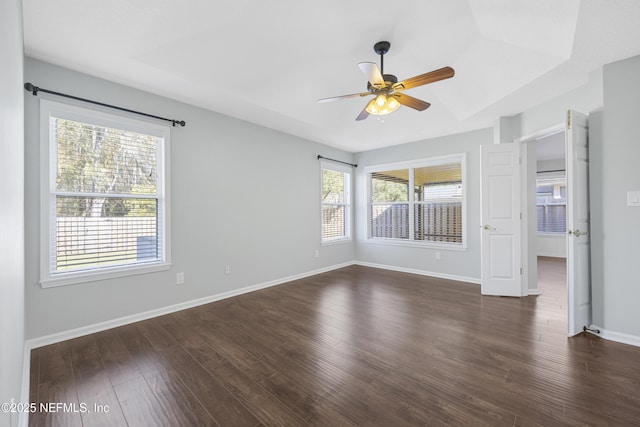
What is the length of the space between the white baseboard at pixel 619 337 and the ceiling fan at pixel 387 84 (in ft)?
9.17

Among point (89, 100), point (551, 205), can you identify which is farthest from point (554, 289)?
point (89, 100)

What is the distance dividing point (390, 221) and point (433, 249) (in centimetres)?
108

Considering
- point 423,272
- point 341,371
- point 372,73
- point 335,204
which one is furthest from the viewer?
point 335,204

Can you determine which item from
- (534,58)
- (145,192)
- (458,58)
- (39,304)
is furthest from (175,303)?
(534,58)

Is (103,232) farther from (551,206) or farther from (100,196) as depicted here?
(551,206)

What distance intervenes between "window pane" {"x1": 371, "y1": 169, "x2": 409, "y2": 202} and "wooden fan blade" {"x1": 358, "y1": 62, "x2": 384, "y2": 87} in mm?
3243

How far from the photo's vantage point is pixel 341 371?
203 centimetres

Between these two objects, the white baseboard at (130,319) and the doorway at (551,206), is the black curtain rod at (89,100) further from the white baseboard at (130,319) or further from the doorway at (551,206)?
the doorway at (551,206)

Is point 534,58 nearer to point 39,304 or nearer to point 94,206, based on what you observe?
point 94,206

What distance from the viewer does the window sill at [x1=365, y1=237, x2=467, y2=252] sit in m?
4.67

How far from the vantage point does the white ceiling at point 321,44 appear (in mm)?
2039

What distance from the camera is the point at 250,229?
411 centimetres

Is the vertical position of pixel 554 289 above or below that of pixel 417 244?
below

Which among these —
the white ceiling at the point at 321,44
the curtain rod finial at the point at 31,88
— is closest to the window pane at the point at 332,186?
the white ceiling at the point at 321,44
